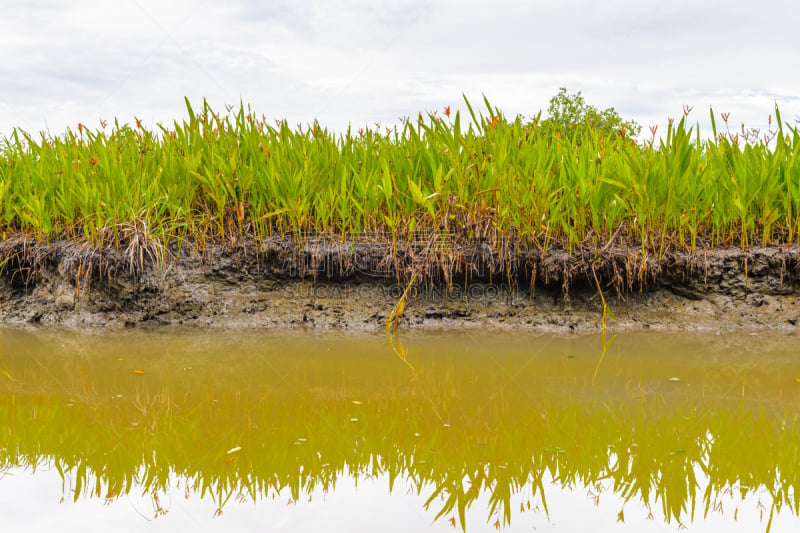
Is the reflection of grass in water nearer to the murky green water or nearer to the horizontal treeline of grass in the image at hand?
the murky green water

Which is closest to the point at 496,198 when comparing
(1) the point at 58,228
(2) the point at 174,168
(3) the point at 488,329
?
(3) the point at 488,329

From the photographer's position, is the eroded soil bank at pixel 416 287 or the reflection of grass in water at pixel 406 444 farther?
the eroded soil bank at pixel 416 287

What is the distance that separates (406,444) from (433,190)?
2.50 metres

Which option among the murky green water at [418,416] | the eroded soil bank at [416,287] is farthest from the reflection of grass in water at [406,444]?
the eroded soil bank at [416,287]

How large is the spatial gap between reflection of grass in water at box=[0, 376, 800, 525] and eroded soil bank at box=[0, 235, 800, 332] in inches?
60.9

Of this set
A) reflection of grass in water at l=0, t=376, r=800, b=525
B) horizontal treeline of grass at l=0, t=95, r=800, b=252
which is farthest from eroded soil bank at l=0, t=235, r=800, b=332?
reflection of grass in water at l=0, t=376, r=800, b=525

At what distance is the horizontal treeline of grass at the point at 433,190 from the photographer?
14.4ft

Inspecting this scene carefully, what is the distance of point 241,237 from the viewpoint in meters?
4.68

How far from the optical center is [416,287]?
4582 mm

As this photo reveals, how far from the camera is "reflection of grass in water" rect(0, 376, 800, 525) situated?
83.3 inches

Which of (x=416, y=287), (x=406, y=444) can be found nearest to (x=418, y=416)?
(x=406, y=444)

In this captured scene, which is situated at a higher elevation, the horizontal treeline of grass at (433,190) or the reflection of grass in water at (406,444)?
the horizontal treeline of grass at (433,190)

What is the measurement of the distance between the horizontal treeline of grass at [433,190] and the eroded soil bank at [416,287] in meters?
0.14

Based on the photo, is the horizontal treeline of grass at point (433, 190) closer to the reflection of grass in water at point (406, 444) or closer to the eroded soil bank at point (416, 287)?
the eroded soil bank at point (416, 287)
